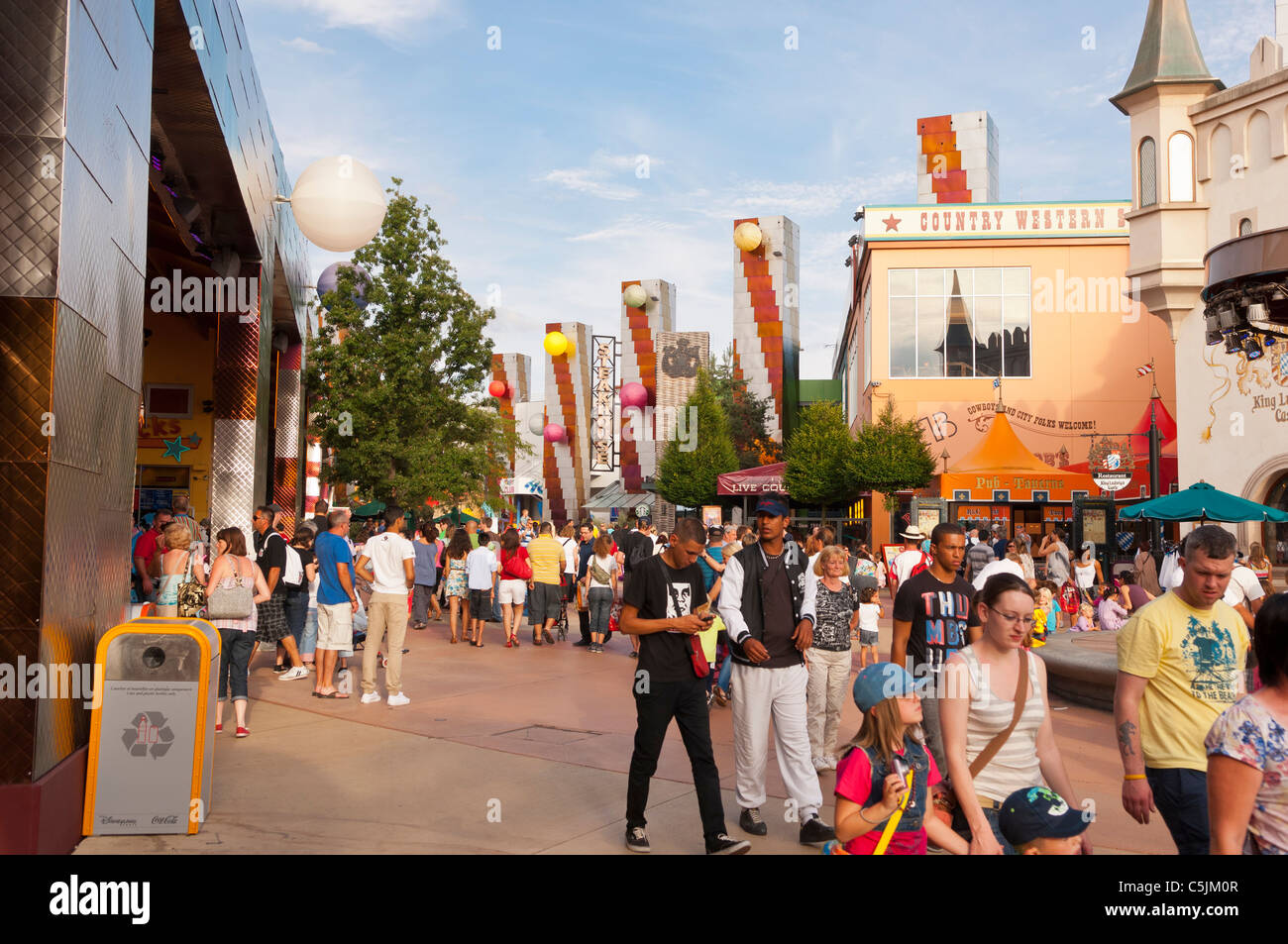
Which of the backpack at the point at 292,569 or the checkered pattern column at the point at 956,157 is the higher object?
the checkered pattern column at the point at 956,157

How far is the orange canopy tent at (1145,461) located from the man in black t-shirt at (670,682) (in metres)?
27.0

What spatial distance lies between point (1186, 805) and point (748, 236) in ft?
129

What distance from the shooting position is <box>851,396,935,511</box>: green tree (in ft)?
95.0

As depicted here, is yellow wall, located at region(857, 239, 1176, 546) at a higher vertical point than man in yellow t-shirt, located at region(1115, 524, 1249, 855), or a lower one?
higher

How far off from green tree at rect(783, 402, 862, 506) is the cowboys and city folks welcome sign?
22.4 feet

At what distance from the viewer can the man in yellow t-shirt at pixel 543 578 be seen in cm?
1503

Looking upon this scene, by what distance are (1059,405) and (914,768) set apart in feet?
106

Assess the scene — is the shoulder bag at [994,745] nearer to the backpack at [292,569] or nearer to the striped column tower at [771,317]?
the backpack at [292,569]

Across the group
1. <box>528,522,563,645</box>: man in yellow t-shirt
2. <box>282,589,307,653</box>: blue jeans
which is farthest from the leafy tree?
<box>282,589,307,653</box>: blue jeans

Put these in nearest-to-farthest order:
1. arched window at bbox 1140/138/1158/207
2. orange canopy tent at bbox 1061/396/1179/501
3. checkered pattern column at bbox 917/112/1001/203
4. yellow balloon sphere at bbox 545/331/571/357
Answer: arched window at bbox 1140/138/1158/207 < orange canopy tent at bbox 1061/396/1179/501 < checkered pattern column at bbox 917/112/1001/203 < yellow balloon sphere at bbox 545/331/571/357

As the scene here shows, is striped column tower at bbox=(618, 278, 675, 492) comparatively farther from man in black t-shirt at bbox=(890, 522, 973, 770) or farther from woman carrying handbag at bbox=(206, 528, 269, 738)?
man in black t-shirt at bbox=(890, 522, 973, 770)

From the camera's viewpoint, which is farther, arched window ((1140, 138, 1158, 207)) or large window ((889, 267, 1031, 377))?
large window ((889, 267, 1031, 377))

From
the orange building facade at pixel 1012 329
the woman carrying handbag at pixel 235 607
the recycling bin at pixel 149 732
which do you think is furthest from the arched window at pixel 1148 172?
the recycling bin at pixel 149 732
